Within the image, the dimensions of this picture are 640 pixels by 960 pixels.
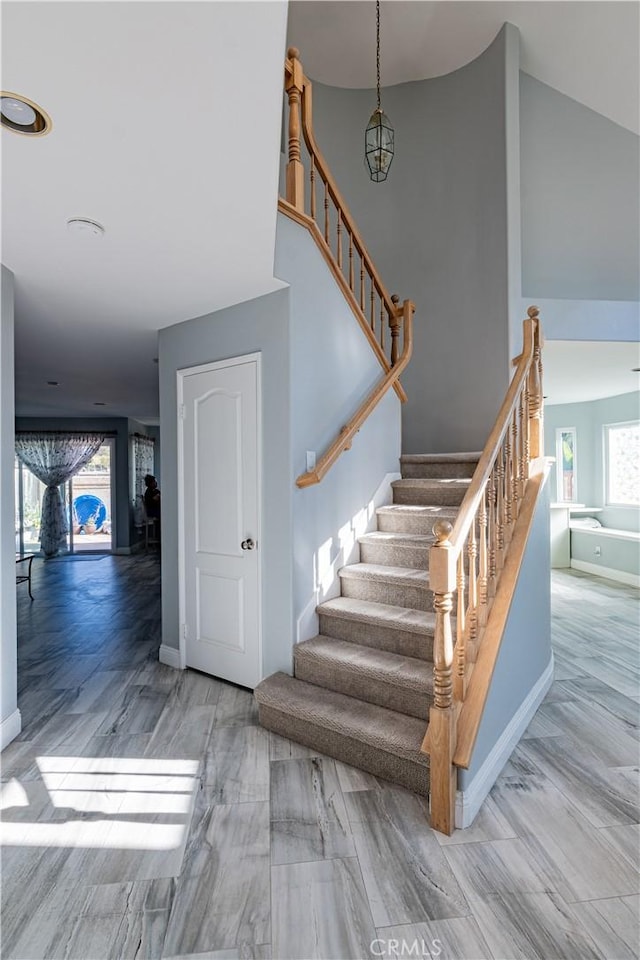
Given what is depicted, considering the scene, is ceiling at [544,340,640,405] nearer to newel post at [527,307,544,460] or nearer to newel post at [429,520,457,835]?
newel post at [527,307,544,460]

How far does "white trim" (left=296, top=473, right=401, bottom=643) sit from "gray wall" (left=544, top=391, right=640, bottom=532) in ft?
17.3

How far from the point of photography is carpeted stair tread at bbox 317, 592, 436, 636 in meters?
2.69

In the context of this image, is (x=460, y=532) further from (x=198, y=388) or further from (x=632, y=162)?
(x=632, y=162)

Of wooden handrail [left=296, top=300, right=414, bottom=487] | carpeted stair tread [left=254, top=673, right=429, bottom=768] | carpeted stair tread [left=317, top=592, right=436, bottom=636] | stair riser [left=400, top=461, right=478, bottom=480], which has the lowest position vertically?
carpeted stair tread [left=254, top=673, right=429, bottom=768]

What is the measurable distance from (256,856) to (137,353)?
13.0ft

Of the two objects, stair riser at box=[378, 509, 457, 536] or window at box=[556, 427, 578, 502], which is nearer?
stair riser at box=[378, 509, 457, 536]

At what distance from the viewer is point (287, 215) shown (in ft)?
9.51

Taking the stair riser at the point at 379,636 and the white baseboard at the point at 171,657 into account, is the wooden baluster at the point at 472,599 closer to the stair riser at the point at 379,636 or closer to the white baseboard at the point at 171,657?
the stair riser at the point at 379,636

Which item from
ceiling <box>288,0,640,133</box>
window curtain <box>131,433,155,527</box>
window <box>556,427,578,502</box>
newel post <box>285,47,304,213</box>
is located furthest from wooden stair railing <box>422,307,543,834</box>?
window curtain <box>131,433,155,527</box>

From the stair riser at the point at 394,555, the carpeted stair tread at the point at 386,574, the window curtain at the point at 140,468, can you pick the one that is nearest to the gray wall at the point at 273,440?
the carpeted stair tread at the point at 386,574

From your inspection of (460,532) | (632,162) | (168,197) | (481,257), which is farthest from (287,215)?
(632,162)

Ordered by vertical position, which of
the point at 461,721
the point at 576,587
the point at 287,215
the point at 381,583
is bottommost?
the point at 576,587

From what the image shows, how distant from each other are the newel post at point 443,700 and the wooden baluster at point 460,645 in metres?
0.12

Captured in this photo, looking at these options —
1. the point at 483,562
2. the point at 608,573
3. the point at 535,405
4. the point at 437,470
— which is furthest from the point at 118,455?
the point at 483,562
